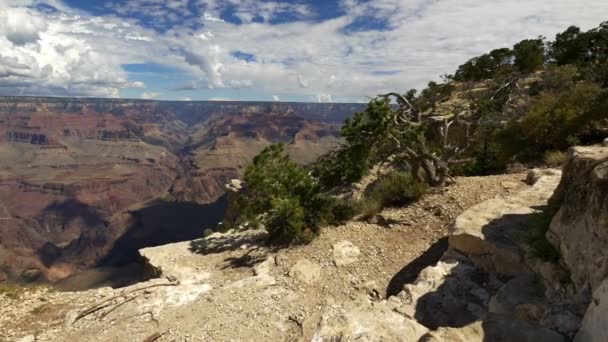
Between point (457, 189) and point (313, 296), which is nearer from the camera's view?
point (313, 296)

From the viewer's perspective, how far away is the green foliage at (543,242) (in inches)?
254

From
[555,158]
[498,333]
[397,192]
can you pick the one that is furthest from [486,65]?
[498,333]

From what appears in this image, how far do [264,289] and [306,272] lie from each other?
4.72ft

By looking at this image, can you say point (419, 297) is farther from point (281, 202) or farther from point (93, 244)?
Result: point (93, 244)

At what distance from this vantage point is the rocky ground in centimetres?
905

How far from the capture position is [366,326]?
6219mm

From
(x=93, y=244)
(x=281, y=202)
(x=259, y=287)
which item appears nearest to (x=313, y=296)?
(x=259, y=287)

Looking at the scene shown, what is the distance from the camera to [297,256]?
12297 millimetres

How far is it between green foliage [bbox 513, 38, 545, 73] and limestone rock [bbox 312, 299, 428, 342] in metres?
36.0

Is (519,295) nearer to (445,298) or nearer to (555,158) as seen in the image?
(445,298)

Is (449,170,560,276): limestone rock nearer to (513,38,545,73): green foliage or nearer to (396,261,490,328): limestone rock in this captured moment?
(396,261,490,328): limestone rock

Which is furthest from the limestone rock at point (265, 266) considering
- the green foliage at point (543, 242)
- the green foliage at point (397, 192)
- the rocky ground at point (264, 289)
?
the green foliage at point (543, 242)

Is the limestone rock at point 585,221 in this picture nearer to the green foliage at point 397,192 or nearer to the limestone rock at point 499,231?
the limestone rock at point 499,231

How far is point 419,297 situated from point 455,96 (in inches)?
1131
